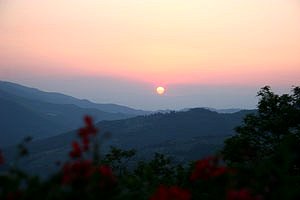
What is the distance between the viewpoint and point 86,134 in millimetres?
4293

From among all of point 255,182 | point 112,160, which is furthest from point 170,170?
point 255,182

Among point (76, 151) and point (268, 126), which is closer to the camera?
point (76, 151)

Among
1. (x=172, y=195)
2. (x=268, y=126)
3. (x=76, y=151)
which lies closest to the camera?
(x=172, y=195)

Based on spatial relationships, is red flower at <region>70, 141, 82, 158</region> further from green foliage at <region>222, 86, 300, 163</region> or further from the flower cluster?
green foliage at <region>222, 86, 300, 163</region>

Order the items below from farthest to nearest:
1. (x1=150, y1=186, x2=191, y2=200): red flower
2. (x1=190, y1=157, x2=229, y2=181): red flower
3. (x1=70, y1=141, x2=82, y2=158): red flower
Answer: (x1=190, y1=157, x2=229, y2=181): red flower → (x1=70, y1=141, x2=82, y2=158): red flower → (x1=150, y1=186, x2=191, y2=200): red flower

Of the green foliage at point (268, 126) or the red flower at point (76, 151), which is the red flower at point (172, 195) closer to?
the red flower at point (76, 151)

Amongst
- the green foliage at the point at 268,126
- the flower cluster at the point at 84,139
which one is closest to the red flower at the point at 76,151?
the flower cluster at the point at 84,139

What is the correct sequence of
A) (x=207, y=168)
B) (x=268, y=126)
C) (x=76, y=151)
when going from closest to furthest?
(x=76, y=151) → (x=207, y=168) → (x=268, y=126)

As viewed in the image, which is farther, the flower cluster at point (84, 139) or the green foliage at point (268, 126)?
the green foliage at point (268, 126)

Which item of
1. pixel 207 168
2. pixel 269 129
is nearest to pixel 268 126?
pixel 269 129

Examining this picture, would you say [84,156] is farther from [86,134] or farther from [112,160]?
[112,160]

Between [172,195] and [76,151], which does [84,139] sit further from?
[172,195]

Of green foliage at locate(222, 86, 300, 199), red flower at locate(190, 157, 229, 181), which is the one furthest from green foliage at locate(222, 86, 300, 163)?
red flower at locate(190, 157, 229, 181)

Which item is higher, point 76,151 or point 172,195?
point 76,151
